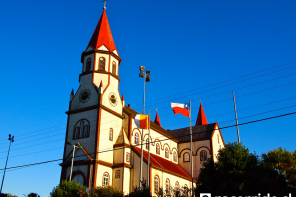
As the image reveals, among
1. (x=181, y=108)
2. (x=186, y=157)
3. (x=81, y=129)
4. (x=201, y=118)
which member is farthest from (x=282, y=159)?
(x=201, y=118)

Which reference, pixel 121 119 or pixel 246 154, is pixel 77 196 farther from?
pixel 246 154

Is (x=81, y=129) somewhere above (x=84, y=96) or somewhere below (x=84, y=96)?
below

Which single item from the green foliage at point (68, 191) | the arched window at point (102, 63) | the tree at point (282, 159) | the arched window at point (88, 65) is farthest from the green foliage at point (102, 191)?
the tree at point (282, 159)

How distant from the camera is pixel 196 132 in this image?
57219 millimetres

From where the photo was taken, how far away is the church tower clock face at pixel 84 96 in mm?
42562

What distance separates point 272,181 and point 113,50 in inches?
1209

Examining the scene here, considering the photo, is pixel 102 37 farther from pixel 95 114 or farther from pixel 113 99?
pixel 95 114

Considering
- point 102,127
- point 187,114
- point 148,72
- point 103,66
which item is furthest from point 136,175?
point 103,66

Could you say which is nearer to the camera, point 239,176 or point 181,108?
point 239,176

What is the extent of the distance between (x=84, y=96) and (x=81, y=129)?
4900mm

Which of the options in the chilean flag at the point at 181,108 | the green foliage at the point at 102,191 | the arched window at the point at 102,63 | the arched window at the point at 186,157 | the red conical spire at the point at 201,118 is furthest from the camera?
the red conical spire at the point at 201,118

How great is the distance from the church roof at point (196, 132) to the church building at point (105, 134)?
765 centimetres

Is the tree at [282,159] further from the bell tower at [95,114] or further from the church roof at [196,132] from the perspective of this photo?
the bell tower at [95,114]

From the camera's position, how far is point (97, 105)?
4059 centimetres
